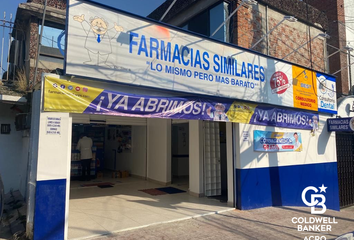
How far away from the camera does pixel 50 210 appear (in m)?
4.68

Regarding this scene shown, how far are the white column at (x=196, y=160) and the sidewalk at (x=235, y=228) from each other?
153 cm

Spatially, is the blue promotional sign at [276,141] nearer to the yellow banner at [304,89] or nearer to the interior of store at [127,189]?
the yellow banner at [304,89]

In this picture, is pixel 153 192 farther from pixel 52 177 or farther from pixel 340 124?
pixel 340 124

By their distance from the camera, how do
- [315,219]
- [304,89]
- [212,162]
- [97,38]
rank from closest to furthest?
1. [97,38]
2. [315,219]
3. [212,162]
4. [304,89]

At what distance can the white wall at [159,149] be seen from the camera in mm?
9867

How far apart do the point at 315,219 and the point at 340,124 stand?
14.0 feet

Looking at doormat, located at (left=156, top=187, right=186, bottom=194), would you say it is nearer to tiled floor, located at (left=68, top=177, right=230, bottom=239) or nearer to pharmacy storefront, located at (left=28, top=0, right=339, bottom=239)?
pharmacy storefront, located at (left=28, top=0, right=339, bottom=239)

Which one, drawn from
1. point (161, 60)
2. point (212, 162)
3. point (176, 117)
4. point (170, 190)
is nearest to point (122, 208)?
point (170, 190)

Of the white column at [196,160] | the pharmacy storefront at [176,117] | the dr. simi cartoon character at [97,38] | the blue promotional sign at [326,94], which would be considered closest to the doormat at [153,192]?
the pharmacy storefront at [176,117]

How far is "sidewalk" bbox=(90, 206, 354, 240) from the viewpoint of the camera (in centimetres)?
521

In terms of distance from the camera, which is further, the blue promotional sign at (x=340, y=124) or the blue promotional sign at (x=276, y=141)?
the blue promotional sign at (x=340, y=124)

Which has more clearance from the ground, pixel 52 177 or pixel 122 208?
pixel 52 177

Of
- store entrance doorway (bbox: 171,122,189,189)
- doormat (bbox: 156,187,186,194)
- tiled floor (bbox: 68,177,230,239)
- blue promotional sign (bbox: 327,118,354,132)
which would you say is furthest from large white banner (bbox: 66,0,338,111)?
store entrance doorway (bbox: 171,122,189,189)

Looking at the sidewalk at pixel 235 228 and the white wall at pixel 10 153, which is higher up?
the white wall at pixel 10 153
